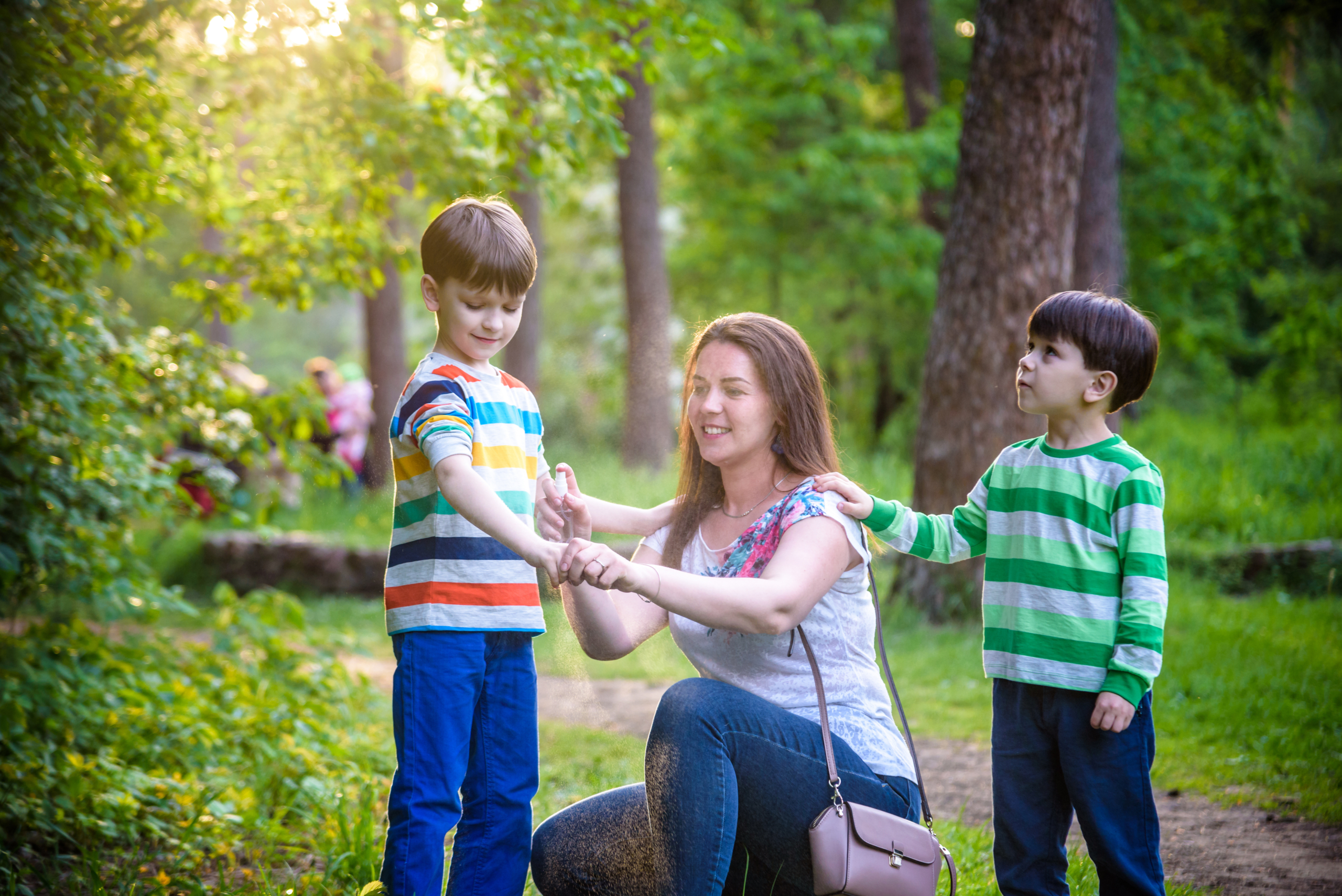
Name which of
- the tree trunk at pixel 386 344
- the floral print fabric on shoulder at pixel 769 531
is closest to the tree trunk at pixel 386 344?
the tree trunk at pixel 386 344

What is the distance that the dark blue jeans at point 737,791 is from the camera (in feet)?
6.43

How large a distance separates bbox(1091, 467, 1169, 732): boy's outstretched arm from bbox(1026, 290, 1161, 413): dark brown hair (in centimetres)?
22

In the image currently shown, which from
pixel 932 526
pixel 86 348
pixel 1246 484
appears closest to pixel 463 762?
pixel 932 526

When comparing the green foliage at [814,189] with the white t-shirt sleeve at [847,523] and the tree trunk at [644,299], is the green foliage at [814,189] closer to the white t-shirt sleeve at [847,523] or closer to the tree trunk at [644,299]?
the tree trunk at [644,299]

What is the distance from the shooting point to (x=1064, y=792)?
2.27 meters

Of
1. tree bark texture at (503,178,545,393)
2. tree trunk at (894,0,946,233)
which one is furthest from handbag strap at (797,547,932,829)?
tree trunk at (894,0,946,233)

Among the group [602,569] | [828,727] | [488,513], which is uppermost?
[488,513]

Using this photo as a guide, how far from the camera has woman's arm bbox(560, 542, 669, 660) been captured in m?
2.26

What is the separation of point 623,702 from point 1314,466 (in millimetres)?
6430

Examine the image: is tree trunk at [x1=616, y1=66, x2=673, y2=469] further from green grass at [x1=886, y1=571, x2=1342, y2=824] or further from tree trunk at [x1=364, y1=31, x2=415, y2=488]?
green grass at [x1=886, y1=571, x2=1342, y2=824]

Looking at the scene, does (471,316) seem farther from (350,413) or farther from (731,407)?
(350,413)

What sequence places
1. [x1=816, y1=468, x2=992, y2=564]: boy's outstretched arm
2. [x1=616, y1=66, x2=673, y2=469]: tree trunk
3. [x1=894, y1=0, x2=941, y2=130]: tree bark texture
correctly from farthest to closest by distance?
[x1=894, y1=0, x2=941, y2=130]: tree bark texture < [x1=616, y1=66, x2=673, y2=469]: tree trunk < [x1=816, y1=468, x2=992, y2=564]: boy's outstretched arm

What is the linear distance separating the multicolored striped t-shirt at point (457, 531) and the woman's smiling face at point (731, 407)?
43 centimetres

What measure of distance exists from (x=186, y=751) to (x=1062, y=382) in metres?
3.26
